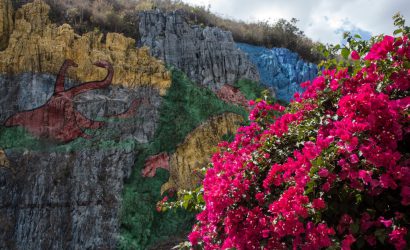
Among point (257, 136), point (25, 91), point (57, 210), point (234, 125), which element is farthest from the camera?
point (234, 125)

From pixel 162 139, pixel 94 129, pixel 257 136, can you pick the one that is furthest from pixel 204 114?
pixel 257 136

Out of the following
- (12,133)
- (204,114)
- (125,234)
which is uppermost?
(204,114)

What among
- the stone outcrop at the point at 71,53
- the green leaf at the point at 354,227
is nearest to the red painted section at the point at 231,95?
the stone outcrop at the point at 71,53

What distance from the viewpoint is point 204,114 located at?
7629mm

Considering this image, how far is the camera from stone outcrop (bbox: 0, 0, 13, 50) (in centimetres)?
706

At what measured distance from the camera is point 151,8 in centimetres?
943

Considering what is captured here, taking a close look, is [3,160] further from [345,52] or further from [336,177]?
[336,177]

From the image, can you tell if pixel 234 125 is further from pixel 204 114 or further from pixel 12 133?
pixel 12 133

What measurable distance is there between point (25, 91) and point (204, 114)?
3.02 metres

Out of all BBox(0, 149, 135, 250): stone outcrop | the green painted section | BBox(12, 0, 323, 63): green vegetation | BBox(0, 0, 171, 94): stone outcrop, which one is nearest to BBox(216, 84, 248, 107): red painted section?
the green painted section

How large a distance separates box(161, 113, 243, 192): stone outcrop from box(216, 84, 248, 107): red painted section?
0.36m

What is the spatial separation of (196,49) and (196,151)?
2257 mm

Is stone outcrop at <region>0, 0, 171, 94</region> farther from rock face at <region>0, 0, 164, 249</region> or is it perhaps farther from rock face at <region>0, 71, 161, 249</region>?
rock face at <region>0, 71, 161, 249</region>

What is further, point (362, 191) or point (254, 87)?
point (254, 87)
